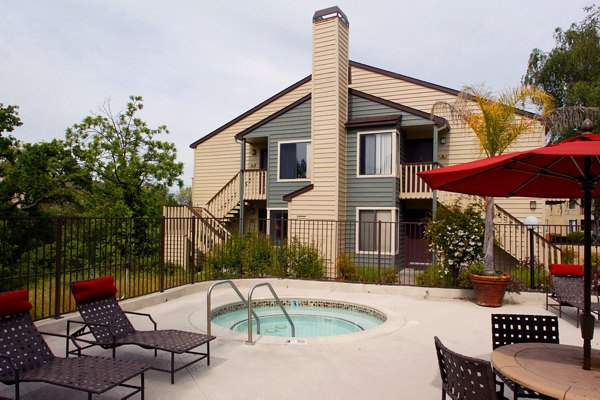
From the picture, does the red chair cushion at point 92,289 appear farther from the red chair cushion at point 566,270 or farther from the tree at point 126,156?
the tree at point 126,156

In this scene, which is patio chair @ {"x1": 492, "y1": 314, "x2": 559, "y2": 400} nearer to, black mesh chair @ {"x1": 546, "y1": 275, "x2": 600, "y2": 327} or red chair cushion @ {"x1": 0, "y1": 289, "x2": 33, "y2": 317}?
black mesh chair @ {"x1": 546, "y1": 275, "x2": 600, "y2": 327}

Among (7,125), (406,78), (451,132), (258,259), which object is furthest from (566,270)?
(7,125)

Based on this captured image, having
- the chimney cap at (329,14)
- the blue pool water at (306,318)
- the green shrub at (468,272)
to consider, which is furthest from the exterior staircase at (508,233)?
the chimney cap at (329,14)

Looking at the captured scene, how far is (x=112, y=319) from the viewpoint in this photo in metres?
5.49

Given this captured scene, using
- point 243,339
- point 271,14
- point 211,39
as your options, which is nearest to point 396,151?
point 271,14

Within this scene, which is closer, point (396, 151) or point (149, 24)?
point (149, 24)

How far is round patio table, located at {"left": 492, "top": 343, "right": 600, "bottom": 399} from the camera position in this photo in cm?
272

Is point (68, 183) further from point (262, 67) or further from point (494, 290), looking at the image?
point (494, 290)

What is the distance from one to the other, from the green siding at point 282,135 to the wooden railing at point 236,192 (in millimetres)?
588

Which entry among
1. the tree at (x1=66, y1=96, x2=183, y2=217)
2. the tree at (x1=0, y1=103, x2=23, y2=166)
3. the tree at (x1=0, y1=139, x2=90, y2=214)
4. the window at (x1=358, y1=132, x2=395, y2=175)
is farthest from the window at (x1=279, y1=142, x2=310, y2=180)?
the tree at (x1=0, y1=103, x2=23, y2=166)

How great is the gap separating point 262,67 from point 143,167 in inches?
326

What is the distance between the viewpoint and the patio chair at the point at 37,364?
11.9 ft

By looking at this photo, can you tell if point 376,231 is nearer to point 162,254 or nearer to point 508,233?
point 508,233

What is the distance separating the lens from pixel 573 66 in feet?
70.8
